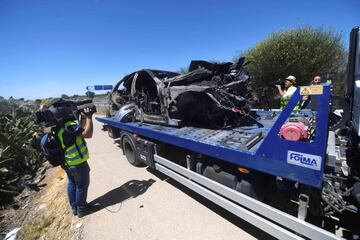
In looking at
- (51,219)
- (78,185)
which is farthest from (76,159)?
(51,219)

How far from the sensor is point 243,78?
4789 millimetres

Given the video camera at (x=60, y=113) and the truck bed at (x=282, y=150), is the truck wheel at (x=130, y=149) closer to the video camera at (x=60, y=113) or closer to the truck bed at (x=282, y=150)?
the video camera at (x=60, y=113)

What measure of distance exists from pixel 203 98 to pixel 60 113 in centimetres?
256

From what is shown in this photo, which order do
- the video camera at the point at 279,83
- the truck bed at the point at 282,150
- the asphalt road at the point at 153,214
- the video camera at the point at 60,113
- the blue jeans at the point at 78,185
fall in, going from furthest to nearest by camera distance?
the video camera at the point at 279,83, the blue jeans at the point at 78,185, the video camera at the point at 60,113, the asphalt road at the point at 153,214, the truck bed at the point at 282,150

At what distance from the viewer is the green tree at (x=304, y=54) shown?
408 inches

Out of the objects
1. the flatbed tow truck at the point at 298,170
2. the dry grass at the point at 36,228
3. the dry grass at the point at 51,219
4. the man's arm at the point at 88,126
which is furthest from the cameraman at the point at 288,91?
the dry grass at the point at 36,228

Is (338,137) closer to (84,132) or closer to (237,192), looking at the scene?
(237,192)

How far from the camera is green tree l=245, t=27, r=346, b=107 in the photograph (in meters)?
10.4

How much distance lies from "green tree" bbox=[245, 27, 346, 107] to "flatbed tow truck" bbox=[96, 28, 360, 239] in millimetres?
9398

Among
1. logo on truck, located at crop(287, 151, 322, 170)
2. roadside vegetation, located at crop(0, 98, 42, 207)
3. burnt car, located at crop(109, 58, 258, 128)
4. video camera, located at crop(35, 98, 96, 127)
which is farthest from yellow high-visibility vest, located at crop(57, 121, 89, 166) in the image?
logo on truck, located at crop(287, 151, 322, 170)

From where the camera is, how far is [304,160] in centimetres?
181

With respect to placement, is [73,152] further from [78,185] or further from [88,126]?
[78,185]

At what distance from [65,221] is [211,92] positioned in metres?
3.52

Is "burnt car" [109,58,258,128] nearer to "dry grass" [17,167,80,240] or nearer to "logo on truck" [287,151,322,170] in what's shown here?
"logo on truck" [287,151,322,170]
